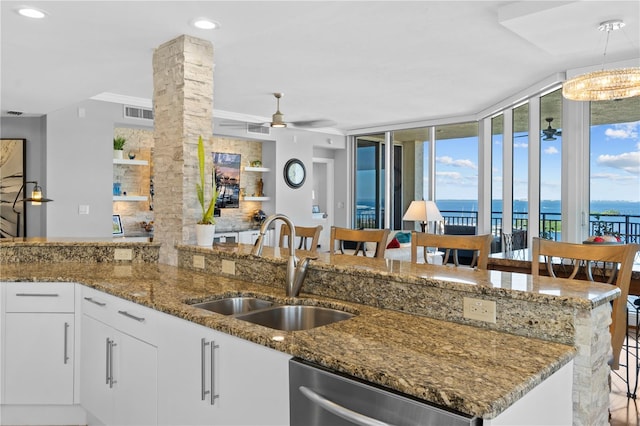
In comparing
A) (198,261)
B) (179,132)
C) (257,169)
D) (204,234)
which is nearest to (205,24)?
(179,132)

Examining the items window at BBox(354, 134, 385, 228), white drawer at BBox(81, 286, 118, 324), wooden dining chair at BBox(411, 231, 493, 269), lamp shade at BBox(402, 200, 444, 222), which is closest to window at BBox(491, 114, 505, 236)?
lamp shade at BBox(402, 200, 444, 222)

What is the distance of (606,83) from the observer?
11.1 feet

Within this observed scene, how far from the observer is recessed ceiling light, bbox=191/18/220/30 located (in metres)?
3.08

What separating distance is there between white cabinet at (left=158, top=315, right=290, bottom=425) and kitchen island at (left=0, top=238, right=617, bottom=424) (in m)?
0.06

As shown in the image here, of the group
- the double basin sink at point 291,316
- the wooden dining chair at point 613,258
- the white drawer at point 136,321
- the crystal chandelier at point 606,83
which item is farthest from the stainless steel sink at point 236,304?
the crystal chandelier at point 606,83

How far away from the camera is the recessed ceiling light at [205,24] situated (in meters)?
3.08

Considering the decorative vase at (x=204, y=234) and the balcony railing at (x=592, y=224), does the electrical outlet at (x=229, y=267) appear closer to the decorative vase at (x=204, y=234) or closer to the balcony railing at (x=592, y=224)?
the decorative vase at (x=204, y=234)

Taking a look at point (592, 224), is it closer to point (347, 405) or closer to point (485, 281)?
point (485, 281)

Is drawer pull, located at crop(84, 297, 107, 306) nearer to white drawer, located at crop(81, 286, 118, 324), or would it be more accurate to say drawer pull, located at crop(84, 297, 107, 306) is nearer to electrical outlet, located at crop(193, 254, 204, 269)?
white drawer, located at crop(81, 286, 118, 324)

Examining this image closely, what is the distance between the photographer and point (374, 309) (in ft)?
6.56

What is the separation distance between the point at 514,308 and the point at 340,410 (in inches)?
29.6

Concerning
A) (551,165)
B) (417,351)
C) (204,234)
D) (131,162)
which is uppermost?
(131,162)

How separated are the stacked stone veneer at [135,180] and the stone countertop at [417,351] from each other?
4.83 metres

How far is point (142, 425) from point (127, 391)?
0.64 feet
